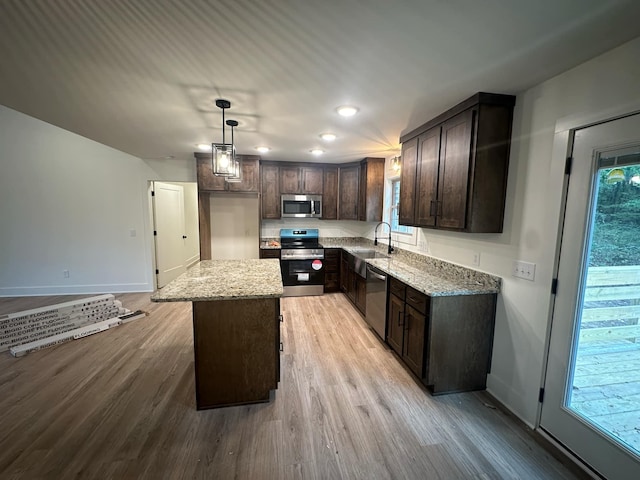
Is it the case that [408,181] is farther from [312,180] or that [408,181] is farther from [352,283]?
[312,180]

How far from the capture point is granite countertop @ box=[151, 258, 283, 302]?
1791mm

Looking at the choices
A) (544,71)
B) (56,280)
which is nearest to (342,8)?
(544,71)

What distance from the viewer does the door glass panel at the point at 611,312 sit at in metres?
1.35

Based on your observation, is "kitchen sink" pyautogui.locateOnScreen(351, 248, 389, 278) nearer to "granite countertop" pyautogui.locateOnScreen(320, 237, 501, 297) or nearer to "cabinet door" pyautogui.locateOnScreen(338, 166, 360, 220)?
"granite countertop" pyautogui.locateOnScreen(320, 237, 501, 297)

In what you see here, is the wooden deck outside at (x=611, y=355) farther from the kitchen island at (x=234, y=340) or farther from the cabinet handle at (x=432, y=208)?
the kitchen island at (x=234, y=340)

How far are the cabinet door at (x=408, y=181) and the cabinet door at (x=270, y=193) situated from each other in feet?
7.69

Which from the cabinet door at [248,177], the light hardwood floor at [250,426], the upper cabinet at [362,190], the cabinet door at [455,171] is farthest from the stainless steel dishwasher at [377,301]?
the cabinet door at [248,177]

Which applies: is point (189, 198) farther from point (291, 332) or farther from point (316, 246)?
point (291, 332)

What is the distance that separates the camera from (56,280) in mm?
4473

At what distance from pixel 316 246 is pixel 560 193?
349 centimetres

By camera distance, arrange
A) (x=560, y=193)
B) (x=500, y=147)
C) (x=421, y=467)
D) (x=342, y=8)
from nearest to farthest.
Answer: (x=342, y=8), (x=421, y=467), (x=560, y=193), (x=500, y=147)

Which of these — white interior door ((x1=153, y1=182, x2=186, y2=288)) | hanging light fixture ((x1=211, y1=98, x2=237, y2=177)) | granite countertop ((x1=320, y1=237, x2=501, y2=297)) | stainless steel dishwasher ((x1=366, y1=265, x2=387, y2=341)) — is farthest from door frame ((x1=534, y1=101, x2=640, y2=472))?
white interior door ((x1=153, y1=182, x2=186, y2=288))

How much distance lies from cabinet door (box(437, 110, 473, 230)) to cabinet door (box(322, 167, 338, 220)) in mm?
2529

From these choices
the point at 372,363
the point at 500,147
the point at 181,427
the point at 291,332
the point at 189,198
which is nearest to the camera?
the point at 181,427
